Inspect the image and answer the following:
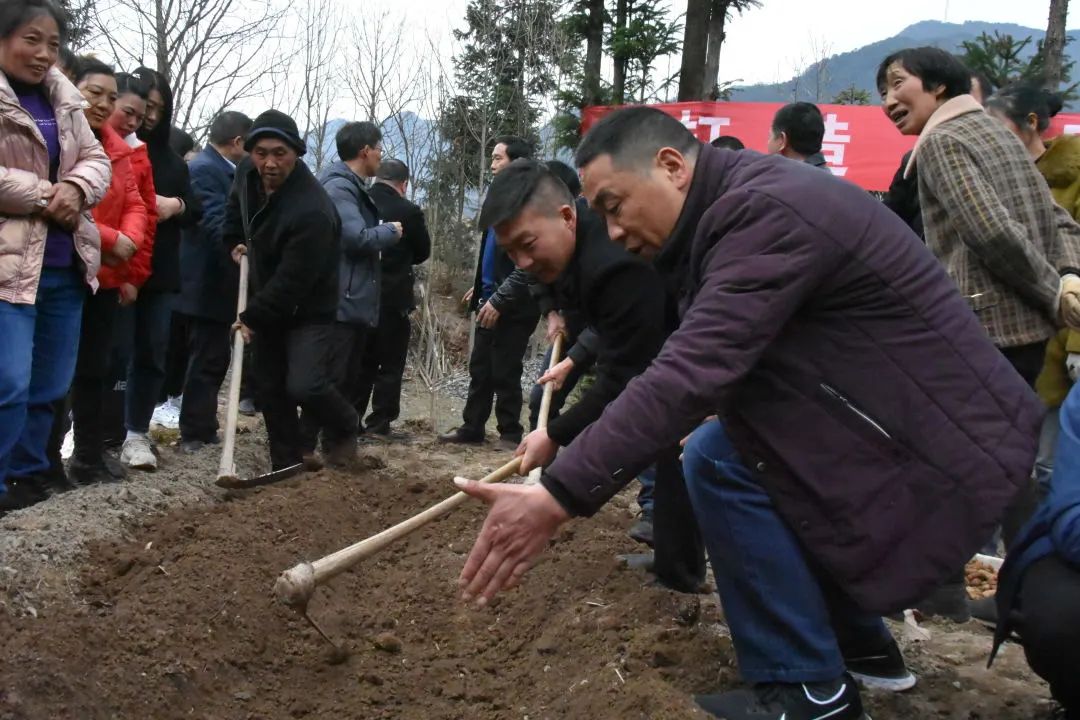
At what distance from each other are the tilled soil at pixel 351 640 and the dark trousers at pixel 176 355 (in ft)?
6.82

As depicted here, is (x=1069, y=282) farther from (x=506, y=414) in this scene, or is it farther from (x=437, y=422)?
(x=437, y=422)

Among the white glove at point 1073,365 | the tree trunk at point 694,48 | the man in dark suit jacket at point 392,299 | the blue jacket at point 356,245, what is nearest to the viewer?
the white glove at point 1073,365

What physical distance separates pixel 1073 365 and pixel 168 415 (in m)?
5.81

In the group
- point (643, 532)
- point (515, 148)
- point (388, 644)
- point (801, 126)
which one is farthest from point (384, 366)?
point (388, 644)

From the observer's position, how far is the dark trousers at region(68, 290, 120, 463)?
15.7 ft

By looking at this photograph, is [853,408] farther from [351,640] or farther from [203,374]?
[203,374]

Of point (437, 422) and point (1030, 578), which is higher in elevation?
point (1030, 578)

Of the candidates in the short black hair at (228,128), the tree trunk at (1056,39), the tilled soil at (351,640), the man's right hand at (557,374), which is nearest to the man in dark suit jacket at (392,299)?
the short black hair at (228,128)

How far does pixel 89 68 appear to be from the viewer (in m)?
4.84

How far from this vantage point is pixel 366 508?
217 inches

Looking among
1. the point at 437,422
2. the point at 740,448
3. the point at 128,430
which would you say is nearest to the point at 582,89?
the point at 437,422

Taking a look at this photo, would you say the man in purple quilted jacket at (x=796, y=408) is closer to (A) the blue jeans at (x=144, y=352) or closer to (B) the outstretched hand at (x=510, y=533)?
(B) the outstretched hand at (x=510, y=533)

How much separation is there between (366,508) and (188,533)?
1.26 m

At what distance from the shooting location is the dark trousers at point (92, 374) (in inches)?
189
